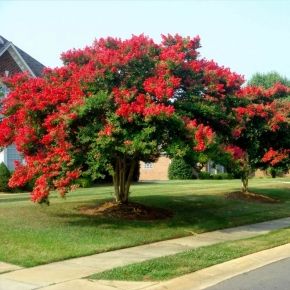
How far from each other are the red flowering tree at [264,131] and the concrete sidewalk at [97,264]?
704 cm

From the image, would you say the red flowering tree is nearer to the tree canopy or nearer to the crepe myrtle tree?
the tree canopy

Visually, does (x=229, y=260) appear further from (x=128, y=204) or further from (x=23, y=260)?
(x=128, y=204)

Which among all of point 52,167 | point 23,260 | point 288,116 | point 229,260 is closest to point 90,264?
point 23,260

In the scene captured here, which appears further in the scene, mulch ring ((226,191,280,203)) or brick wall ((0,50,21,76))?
brick wall ((0,50,21,76))

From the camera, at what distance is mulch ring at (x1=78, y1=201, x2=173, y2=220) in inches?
532

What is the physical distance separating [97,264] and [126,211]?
5154mm

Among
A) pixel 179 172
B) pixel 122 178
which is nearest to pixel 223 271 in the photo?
pixel 122 178

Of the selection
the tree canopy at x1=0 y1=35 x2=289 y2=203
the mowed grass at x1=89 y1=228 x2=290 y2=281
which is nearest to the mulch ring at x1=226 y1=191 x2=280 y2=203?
the tree canopy at x1=0 y1=35 x2=289 y2=203

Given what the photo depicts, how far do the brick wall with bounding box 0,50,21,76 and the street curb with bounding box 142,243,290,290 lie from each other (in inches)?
789

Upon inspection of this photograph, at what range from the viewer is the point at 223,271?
332 inches

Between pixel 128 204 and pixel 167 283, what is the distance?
6897 millimetres

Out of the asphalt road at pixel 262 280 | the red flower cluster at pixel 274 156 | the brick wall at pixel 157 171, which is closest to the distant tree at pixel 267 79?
the brick wall at pixel 157 171

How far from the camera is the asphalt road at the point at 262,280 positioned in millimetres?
7406

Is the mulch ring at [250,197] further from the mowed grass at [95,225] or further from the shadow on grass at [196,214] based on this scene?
the mowed grass at [95,225]
